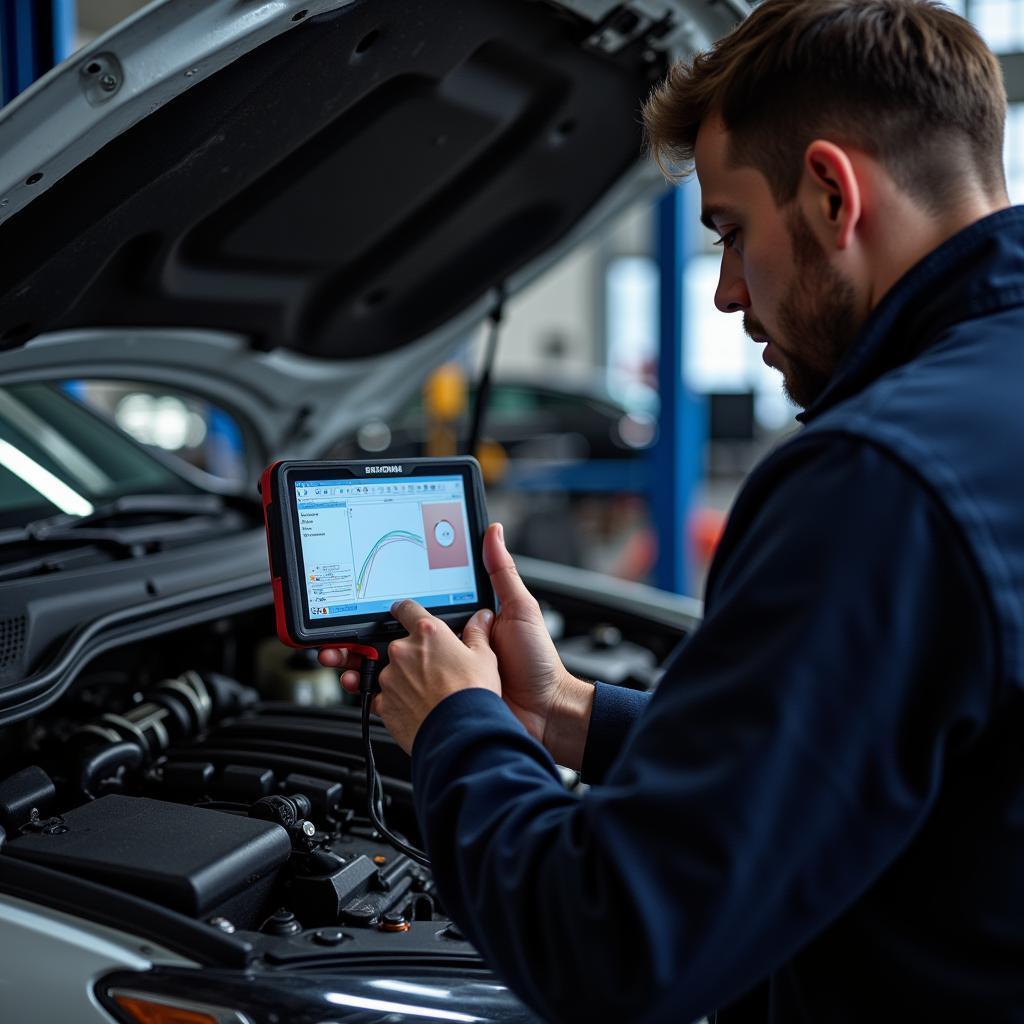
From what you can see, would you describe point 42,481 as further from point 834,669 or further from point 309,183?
point 834,669

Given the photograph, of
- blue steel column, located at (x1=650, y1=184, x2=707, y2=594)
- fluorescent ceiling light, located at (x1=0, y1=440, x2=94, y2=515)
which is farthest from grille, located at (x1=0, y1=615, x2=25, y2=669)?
blue steel column, located at (x1=650, y1=184, x2=707, y2=594)

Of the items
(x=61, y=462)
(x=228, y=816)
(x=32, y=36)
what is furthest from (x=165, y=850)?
(x=32, y=36)

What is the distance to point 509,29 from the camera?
5.54 feet

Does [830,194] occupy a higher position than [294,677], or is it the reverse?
[830,194]

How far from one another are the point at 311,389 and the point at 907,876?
1.86 meters

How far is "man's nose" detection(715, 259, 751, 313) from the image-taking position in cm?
109

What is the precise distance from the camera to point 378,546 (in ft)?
4.76

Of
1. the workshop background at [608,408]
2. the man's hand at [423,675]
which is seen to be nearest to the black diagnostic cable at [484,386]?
the workshop background at [608,408]

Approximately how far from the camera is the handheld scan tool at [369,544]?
135cm

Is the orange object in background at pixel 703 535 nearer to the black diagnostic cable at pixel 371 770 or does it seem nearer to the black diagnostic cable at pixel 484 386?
the black diagnostic cable at pixel 484 386

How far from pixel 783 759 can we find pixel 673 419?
155 inches

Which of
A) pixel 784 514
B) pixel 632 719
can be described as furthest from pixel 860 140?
pixel 632 719

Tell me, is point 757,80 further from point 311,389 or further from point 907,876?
point 311,389

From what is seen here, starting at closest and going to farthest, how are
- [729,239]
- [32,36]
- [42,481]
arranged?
1. [729,239]
2. [42,481]
3. [32,36]
